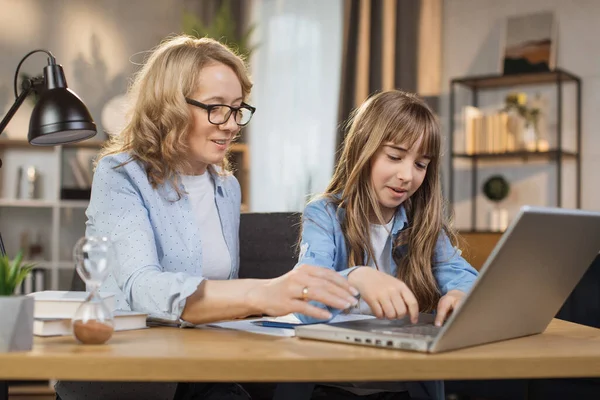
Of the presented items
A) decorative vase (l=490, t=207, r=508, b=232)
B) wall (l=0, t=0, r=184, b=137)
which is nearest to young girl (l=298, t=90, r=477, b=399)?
decorative vase (l=490, t=207, r=508, b=232)

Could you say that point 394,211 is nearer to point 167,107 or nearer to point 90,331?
point 167,107

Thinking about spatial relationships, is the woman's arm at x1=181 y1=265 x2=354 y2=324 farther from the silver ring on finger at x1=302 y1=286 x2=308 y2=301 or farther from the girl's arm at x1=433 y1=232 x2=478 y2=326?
the girl's arm at x1=433 y1=232 x2=478 y2=326

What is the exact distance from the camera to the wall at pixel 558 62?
174 inches

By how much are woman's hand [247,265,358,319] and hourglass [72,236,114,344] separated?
238mm


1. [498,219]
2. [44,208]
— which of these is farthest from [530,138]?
[44,208]

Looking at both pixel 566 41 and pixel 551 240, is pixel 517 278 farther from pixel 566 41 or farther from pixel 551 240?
pixel 566 41

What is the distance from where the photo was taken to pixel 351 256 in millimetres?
1750

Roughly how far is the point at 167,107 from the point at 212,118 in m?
0.10

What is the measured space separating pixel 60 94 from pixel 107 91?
388 centimetres

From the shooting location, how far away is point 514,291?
111 centimetres

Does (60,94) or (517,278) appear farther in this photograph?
(60,94)

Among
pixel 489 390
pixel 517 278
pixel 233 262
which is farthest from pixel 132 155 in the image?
pixel 489 390

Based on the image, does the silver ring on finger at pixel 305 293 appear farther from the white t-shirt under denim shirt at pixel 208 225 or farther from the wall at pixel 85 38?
the wall at pixel 85 38

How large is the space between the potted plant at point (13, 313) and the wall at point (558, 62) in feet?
12.7
